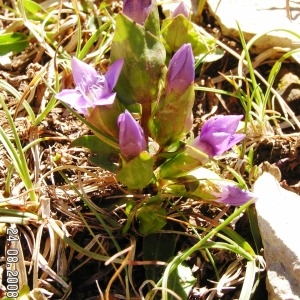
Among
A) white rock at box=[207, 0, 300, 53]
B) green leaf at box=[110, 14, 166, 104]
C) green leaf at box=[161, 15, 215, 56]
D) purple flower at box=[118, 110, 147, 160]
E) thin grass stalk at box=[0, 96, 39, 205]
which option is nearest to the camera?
purple flower at box=[118, 110, 147, 160]

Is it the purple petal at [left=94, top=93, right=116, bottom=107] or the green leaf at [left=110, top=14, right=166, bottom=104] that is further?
the green leaf at [left=110, top=14, right=166, bottom=104]

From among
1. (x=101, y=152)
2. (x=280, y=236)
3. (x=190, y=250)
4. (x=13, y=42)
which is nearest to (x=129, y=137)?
(x=101, y=152)

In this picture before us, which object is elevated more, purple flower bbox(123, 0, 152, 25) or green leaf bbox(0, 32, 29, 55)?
purple flower bbox(123, 0, 152, 25)

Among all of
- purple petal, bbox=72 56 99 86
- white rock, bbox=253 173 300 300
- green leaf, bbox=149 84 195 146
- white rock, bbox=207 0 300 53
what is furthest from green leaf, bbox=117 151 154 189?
white rock, bbox=207 0 300 53

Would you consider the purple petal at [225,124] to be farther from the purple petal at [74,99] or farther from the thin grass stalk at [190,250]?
the purple petal at [74,99]

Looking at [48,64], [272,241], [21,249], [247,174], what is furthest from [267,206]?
[48,64]

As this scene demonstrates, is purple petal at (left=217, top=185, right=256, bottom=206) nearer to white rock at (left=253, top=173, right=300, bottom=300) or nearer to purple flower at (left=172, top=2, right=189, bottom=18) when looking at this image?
white rock at (left=253, top=173, right=300, bottom=300)

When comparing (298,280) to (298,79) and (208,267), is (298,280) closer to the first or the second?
(208,267)

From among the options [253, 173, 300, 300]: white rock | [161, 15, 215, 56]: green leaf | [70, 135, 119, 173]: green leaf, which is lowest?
[253, 173, 300, 300]: white rock

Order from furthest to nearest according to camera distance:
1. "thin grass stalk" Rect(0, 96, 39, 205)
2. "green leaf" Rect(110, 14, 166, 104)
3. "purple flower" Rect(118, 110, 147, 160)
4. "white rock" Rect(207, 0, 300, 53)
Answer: "white rock" Rect(207, 0, 300, 53)
"thin grass stalk" Rect(0, 96, 39, 205)
"green leaf" Rect(110, 14, 166, 104)
"purple flower" Rect(118, 110, 147, 160)
